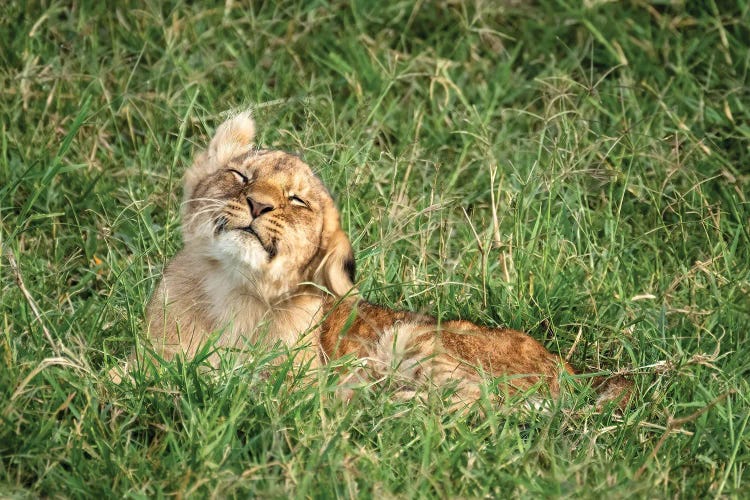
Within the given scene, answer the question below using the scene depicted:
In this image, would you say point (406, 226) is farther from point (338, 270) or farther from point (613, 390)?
point (613, 390)

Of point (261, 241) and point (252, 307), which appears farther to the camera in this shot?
point (252, 307)

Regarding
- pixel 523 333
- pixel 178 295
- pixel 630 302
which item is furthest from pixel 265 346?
pixel 630 302

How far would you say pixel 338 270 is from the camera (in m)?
4.79

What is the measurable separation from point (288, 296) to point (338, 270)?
225mm

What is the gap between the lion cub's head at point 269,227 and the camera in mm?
4703

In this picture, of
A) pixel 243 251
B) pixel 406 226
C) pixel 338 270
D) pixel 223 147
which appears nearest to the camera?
pixel 243 251

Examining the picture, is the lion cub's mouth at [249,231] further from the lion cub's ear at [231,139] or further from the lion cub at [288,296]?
the lion cub's ear at [231,139]

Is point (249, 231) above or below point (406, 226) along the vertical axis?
above

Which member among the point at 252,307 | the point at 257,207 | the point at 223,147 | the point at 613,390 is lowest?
the point at 613,390

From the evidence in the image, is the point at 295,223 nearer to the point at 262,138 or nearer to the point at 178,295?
the point at 178,295

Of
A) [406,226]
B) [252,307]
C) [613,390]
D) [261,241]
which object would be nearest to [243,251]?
[261,241]

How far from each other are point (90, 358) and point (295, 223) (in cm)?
95

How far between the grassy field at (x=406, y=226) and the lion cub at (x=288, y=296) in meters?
0.18

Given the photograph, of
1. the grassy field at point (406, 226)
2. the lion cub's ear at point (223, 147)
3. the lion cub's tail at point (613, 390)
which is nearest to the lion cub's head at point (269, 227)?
the lion cub's ear at point (223, 147)
